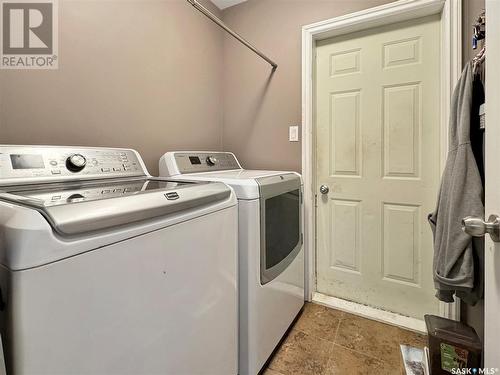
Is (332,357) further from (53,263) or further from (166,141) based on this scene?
(166,141)

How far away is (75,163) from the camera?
1.10 meters

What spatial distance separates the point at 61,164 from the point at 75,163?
0.05 m

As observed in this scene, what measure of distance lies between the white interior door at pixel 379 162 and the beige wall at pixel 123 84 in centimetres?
97

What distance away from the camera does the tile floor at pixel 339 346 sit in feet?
4.47

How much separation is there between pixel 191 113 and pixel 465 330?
6.87 feet

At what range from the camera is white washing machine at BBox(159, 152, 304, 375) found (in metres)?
1.18

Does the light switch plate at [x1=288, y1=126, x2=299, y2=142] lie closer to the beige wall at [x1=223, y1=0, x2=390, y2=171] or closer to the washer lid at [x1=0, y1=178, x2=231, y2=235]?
the beige wall at [x1=223, y1=0, x2=390, y2=171]

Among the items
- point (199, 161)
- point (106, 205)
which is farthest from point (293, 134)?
point (106, 205)

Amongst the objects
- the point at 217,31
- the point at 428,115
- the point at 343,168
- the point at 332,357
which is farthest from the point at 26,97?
the point at 428,115

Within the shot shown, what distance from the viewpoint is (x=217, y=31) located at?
2.21 metres

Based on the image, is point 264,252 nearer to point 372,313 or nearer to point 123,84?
point 372,313

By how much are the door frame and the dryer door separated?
0.83ft

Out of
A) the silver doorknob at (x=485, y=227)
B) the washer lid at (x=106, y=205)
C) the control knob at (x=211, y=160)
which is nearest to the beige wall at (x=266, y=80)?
the control knob at (x=211, y=160)

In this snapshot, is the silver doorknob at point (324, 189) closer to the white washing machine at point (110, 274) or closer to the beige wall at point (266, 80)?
the beige wall at point (266, 80)
